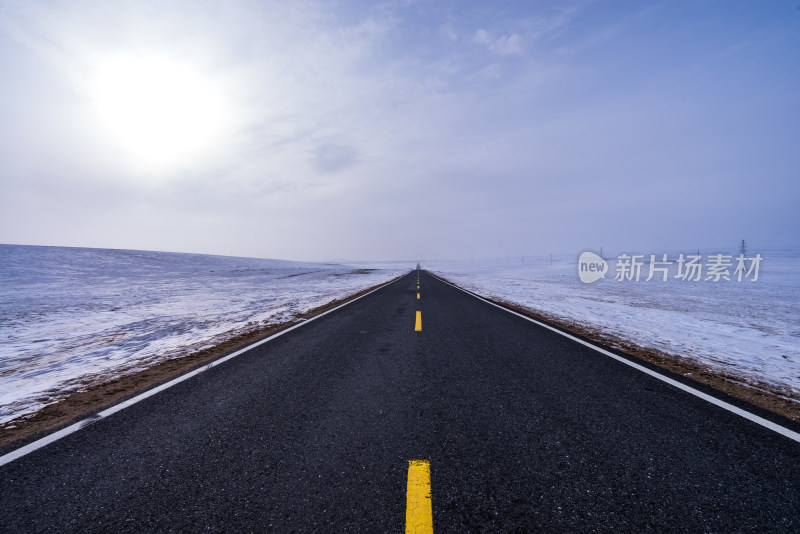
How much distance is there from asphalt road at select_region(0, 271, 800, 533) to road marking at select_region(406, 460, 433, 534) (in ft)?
0.19

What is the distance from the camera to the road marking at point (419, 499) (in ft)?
6.27

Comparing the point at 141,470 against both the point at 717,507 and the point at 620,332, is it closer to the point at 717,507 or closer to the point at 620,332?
the point at 717,507

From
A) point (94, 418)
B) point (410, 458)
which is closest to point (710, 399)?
point (410, 458)

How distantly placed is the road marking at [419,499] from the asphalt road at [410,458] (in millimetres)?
57

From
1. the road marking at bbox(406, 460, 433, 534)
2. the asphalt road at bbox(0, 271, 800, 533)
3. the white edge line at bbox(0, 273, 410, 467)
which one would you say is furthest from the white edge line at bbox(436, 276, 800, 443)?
the white edge line at bbox(0, 273, 410, 467)

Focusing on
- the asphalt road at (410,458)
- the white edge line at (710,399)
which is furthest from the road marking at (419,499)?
the white edge line at (710,399)

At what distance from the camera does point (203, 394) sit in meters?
4.11

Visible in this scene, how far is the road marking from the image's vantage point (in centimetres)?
191

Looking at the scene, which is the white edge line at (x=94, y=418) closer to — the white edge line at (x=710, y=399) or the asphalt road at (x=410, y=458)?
the asphalt road at (x=410, y=458)

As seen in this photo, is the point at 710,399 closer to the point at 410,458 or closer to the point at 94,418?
the point at 410,458

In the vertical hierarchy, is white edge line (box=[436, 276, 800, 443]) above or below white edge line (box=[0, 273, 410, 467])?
above

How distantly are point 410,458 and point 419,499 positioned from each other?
0.48 m

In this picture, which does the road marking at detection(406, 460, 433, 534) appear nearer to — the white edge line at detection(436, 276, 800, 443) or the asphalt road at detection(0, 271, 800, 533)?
the asphalt road at detection(0, 271, 800, 533)

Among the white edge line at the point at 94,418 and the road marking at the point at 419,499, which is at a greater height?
the road marking at the point at 419,499
